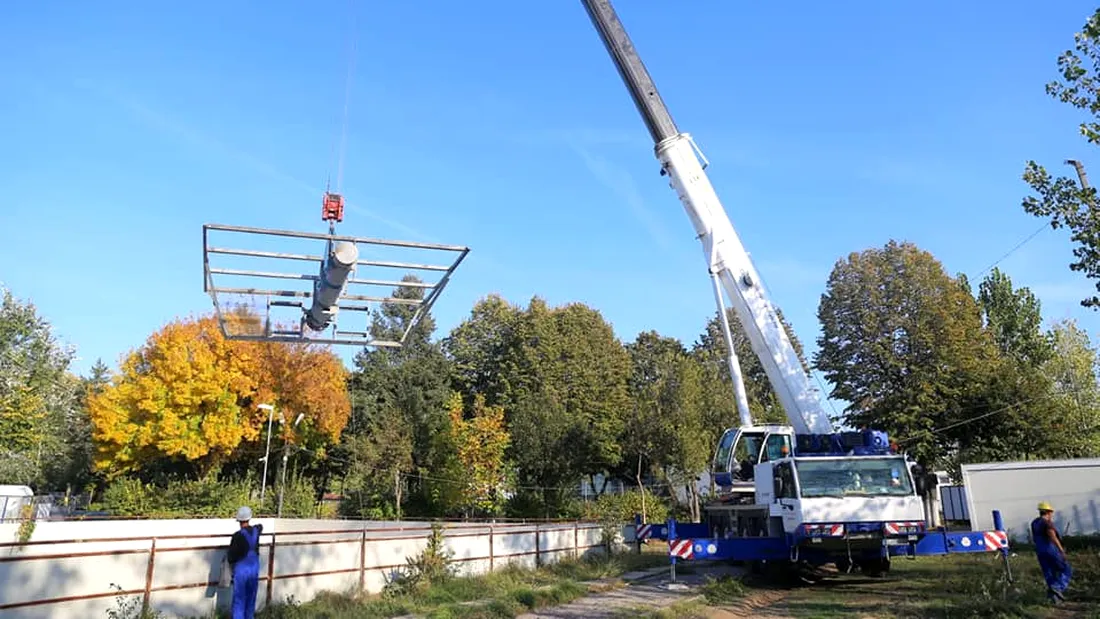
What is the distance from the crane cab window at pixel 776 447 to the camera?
16875 millimetres

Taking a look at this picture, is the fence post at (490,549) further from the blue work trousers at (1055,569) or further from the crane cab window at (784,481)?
the blue work trousers at (1055,569)

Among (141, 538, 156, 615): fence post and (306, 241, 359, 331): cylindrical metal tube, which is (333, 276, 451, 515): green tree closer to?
(141, 538, 156, 615): fence post

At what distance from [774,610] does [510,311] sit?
178ft

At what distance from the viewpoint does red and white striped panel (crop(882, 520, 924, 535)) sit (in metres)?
13.8

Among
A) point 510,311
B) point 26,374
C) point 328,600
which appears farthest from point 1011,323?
point 26,374

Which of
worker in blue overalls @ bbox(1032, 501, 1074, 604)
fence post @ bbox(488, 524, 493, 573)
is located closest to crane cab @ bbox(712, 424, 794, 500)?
worker in blue overalls @ bbox(1032, 501, 1074, 604)

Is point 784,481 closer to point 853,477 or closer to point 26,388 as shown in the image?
point 853,477

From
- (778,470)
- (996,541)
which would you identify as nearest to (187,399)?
(778,470)

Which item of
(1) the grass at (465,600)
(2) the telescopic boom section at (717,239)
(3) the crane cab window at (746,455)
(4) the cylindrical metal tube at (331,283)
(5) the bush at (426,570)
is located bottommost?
(1) the grass at (465,600)

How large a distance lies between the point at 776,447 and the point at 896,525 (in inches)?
138

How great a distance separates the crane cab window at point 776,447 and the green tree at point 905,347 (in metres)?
22.4

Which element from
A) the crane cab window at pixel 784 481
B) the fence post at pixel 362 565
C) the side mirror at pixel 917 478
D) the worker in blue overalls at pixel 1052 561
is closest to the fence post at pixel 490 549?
the fence post at pixel 362 565

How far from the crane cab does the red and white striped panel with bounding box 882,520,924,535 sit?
Result: 10.2ft

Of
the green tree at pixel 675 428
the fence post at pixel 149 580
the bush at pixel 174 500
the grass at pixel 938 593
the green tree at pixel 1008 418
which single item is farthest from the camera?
the bush at pixel 174 500
